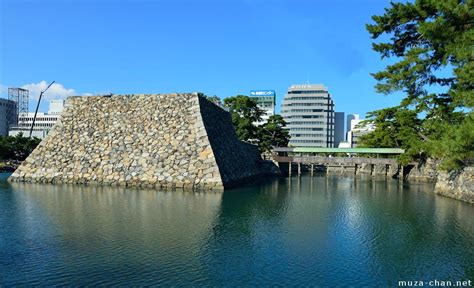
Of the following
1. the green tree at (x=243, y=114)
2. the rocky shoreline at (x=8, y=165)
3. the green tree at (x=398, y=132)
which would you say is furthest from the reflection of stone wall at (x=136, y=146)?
the green tree at (x=243, y=114)

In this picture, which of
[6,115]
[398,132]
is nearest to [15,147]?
[398,132]

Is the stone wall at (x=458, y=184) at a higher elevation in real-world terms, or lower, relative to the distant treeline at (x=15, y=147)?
lower

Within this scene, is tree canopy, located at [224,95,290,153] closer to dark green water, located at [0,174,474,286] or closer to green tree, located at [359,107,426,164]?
green tree, located at [359,107,426,164]

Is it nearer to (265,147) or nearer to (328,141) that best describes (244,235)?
(265,147)

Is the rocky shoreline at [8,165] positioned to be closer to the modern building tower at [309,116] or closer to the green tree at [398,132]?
the green tree at [398,132]

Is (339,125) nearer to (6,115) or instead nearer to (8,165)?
(6,115)

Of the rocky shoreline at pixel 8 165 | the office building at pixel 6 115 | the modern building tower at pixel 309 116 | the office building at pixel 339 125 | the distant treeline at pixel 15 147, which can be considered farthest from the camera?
the office building at pixel 339 125

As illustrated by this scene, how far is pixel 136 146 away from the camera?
21.1 meters

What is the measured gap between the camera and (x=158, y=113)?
22.5 metres

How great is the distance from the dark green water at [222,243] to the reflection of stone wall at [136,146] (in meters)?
4.71

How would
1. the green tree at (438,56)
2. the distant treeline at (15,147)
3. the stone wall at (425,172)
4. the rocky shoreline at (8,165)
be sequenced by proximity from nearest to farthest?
the green tree at (438,56) → the rocky shoreline at (8,165) → the stone wall at (425,172) → the distant treeline at (15,147)

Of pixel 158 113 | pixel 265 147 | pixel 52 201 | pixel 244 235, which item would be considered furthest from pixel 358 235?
pixel 265 147

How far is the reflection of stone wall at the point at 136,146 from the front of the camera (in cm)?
1984

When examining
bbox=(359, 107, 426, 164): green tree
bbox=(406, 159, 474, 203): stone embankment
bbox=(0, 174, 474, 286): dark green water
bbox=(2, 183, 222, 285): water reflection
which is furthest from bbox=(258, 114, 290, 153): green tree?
bbox=(0, 174, 474, 286): dark green water
